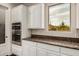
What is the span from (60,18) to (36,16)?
19.8 inches

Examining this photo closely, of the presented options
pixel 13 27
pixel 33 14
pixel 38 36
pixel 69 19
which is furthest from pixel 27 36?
pixel 69 19

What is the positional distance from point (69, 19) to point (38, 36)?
678 millimetres

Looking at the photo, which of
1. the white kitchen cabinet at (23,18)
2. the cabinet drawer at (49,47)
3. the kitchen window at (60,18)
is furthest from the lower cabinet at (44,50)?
the kitchen window at (60,18)

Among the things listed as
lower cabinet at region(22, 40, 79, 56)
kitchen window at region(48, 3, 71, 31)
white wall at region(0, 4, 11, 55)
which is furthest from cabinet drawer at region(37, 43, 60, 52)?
white wall at region(0, 4, 11, 55)

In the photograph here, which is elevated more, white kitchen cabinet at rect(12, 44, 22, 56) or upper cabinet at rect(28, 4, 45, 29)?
upper cabinet at rect(28, 4, 45, 29)

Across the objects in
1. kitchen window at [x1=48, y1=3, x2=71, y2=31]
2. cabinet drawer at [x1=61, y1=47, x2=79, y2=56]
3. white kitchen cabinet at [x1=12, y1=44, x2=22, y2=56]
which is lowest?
white kitchen cabinet at [x1=12, y1=44, x2=22, y2=56]

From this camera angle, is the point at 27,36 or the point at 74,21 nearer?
the point at 74,21

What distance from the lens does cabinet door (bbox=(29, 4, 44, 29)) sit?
4.74 feet

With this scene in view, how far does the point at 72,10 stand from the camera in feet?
3.91

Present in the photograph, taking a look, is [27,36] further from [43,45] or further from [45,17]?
[45,17]

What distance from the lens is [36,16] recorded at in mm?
1529

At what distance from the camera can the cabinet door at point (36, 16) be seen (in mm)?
1445

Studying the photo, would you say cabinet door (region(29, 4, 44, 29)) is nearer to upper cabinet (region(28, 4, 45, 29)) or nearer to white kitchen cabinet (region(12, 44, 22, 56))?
upper cabinet (region(28, 4, 45, 29))

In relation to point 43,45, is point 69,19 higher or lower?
higher
